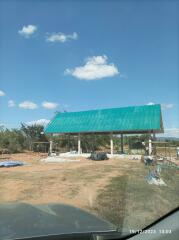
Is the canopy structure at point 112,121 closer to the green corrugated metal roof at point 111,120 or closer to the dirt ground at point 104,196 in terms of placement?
the green corrugated metal roof at point 111,120

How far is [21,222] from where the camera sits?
255cm

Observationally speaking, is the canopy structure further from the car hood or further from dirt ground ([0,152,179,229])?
the car hood

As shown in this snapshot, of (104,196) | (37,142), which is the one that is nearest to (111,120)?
(37,142)

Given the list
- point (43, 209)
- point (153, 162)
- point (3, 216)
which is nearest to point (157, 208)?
point (43, 209)

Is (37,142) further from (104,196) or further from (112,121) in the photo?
(104,196)

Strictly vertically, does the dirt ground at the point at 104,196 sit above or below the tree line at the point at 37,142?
below

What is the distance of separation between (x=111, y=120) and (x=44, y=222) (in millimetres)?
30949

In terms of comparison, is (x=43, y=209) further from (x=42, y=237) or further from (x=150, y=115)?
(x=150, y=115)

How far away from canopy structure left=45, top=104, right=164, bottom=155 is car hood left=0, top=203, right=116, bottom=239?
88.8ft

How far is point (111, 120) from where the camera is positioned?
33406 millimetres

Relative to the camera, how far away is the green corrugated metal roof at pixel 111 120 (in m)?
30.5

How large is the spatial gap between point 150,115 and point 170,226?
29819mm

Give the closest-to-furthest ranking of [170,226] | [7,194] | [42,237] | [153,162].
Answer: [170,226] < [42,237] < [7,194] < [153,162]

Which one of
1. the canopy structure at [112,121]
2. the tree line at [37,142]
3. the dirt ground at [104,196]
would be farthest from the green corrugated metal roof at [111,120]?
the dirt ground at [104,196]
